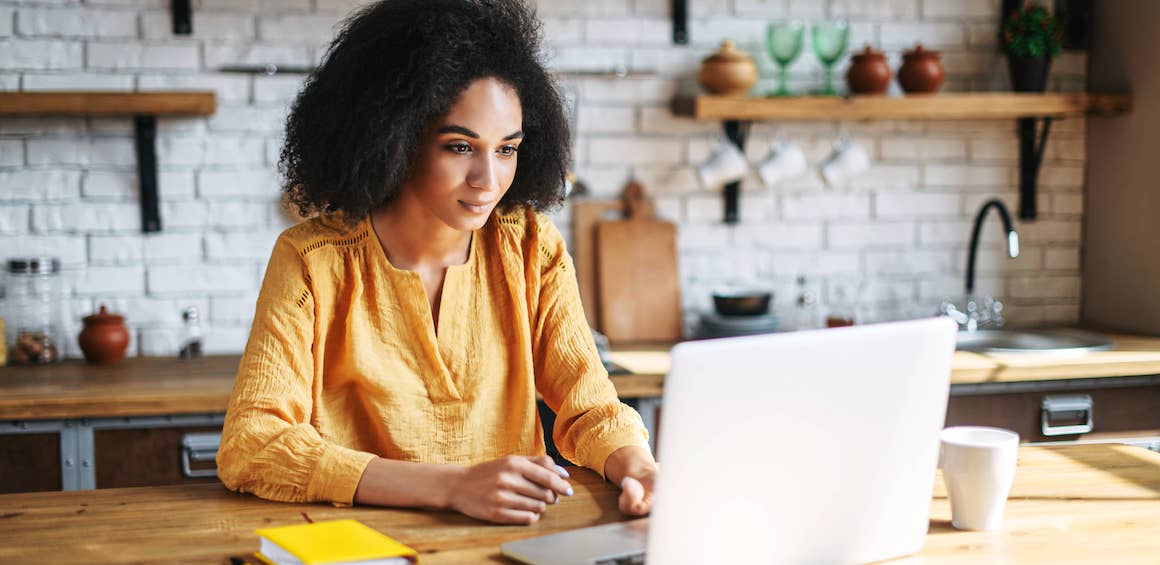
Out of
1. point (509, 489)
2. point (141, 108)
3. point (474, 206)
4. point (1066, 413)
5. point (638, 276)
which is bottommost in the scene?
point (1066, 413)

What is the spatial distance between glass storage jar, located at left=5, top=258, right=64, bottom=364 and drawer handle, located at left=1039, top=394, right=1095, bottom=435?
2.62 meters

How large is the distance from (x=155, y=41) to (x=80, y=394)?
1.06 m

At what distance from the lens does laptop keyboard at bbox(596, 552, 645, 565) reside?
1220 mm

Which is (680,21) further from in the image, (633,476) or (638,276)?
(633,476)

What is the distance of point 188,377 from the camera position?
2.76 metres

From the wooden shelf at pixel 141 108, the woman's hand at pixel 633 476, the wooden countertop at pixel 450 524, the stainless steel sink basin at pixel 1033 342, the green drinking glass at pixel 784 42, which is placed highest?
the green drinking glass at pixel 784 42

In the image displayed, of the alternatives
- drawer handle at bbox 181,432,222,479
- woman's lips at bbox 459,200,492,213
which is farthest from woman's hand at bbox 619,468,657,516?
drawer handle at bbox 181,432,222,479

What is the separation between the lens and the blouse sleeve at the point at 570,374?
1699mm

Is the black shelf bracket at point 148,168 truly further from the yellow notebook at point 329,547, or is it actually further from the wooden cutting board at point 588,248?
the yellow notebook at point 329,547

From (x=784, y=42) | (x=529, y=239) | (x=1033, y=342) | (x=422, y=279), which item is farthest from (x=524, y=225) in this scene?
(x=1033, y=342)

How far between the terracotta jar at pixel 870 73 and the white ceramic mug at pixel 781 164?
0.85 feet

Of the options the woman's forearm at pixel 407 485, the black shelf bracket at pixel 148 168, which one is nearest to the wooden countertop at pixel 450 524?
the woman's forearm at pixel 407 485

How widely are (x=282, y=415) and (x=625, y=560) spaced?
0.61 meters

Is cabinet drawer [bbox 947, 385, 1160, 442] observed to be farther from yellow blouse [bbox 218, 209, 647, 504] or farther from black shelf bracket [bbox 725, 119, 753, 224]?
yellow blouse [bbox 218, 209, 647, 504]
